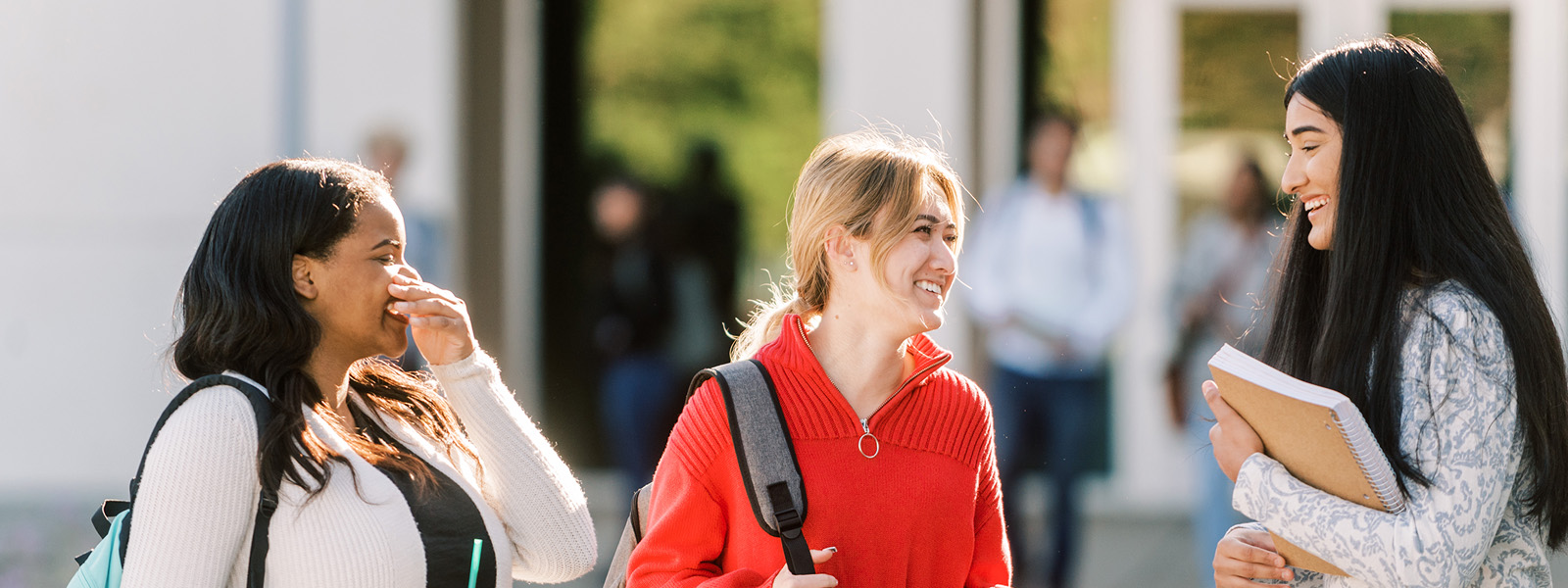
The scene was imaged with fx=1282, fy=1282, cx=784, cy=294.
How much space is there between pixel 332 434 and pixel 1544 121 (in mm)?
6954

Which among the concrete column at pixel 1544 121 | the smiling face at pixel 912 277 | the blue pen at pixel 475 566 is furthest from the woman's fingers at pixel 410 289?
the concrete column at pixel 1544 121

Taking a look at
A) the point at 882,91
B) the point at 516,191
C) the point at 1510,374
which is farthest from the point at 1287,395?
the point at 516,191

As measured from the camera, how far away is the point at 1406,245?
6.63ft

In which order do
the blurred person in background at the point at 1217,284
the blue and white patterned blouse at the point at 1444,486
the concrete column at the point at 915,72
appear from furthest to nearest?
1. the concrete column at the point at 915,72
2. the blurred person in background at the point at 1217,284
3. the blue and white patterned blouse at the point at 1444,486

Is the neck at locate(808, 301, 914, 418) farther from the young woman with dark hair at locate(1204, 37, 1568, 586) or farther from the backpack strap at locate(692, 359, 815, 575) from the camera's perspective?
the young woman with dark hair at locate(1204, 37, 1568, 586)

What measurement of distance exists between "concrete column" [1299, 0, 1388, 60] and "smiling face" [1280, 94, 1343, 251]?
5319 mm

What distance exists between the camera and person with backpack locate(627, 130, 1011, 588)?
6.86ft

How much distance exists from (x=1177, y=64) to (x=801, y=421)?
5.67 m

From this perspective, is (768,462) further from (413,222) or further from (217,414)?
(413,222)

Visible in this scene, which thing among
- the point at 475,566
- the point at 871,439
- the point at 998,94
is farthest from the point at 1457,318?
the point at 998,94

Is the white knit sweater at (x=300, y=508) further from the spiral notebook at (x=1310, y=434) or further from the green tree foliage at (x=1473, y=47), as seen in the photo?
the green tree foliage at (x=1473, y=47)

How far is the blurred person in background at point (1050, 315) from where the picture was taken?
17.8 feet

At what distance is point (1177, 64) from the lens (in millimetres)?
7172

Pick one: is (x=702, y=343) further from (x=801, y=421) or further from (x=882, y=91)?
(x=801, y=421)
